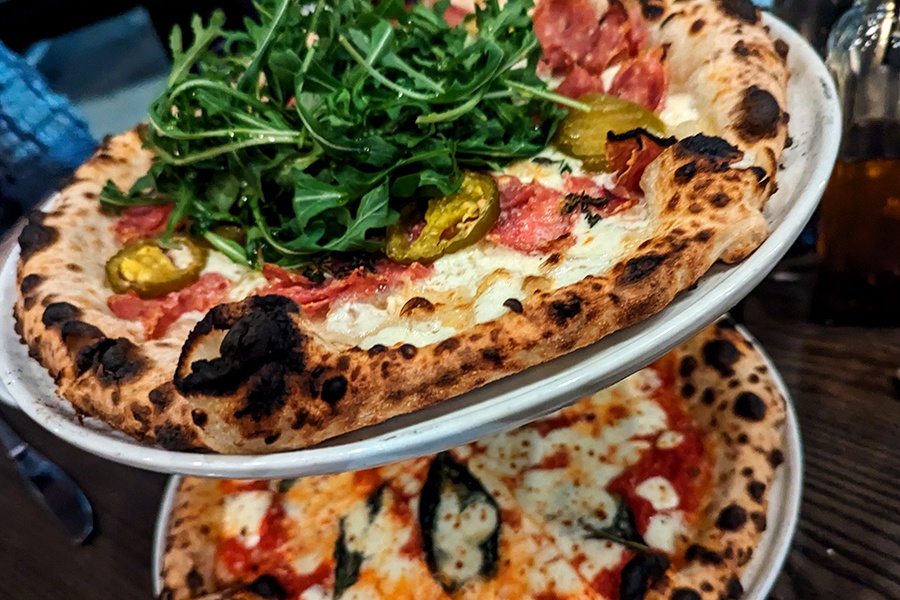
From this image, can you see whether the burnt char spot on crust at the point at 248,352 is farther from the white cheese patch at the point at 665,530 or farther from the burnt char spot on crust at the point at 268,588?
the white cheese patch at the point at 665,530

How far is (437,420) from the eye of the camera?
0.76 meters

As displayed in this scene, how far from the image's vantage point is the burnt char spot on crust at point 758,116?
99cm

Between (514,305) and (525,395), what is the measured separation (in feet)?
0.44

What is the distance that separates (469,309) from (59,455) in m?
1.25

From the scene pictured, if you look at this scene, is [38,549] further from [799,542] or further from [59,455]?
[799,542]

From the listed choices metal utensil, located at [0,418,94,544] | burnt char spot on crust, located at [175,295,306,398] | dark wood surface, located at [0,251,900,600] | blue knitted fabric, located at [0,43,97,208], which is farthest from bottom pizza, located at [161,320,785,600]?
blue knitted fabric, located at [0,43,97,208]

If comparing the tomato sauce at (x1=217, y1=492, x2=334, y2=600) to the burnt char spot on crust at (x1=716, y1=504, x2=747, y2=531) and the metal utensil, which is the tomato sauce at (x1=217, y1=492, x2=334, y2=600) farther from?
the burnt char spot on crust at (x1=716, y1=504, x2=747, y2=531)

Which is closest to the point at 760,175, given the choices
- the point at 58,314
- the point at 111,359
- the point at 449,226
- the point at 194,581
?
the point at 449,226

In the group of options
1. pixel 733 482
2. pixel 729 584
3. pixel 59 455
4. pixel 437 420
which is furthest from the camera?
pixel 59 455

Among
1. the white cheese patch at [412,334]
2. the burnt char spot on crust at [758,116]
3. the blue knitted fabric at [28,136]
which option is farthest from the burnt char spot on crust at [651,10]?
the blue knitted fabric at [28,136]

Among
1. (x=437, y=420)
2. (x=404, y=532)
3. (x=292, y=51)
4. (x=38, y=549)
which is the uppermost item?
(x=292, y=51)

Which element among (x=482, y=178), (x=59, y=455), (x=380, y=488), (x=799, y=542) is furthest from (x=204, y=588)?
(x=799, y=542)

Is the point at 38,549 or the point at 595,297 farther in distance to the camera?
the point at 38,549

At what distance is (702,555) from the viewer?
3.74 feet
